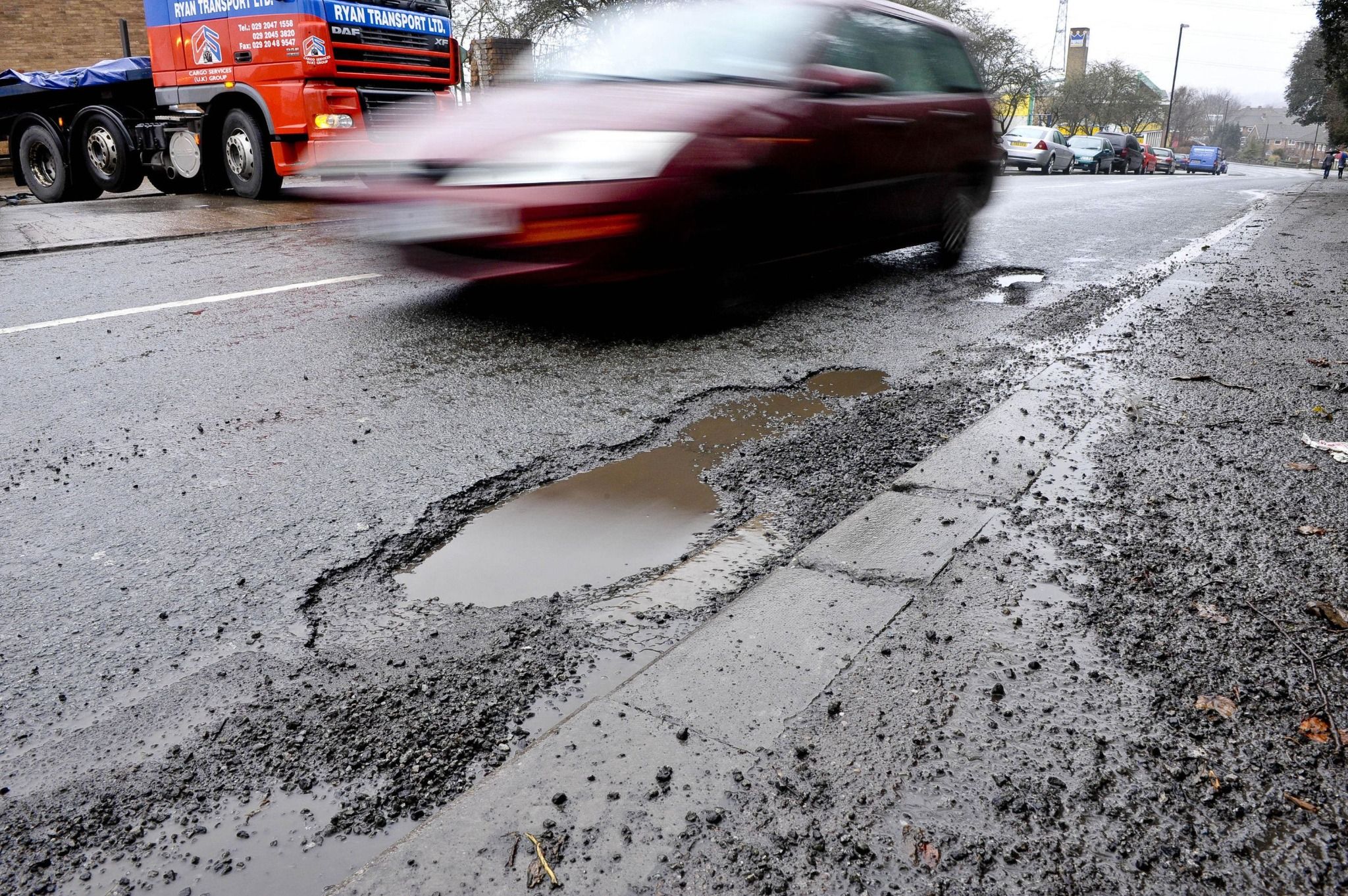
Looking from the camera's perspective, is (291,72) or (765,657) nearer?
(765,657)

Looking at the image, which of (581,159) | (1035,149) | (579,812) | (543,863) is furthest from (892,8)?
(1035,149)

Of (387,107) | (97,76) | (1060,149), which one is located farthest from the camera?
(1060,149)

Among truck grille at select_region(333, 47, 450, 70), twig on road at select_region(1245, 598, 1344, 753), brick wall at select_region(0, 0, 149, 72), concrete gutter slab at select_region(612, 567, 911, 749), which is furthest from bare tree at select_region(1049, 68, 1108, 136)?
concrete gutter slab at select_region(612, 567, 911, 749)

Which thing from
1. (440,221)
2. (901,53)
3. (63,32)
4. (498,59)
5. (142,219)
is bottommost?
(142,219)

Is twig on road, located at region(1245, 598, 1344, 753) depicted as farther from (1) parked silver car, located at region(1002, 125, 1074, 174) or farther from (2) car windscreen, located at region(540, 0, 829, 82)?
(1) parked silver car, located at region(1002, 125, 1074, 174)

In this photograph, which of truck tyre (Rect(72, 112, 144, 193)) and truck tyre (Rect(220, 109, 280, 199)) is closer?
truck tyre (Rect(220, 109, 280, 199))

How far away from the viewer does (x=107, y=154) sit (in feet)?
39.3

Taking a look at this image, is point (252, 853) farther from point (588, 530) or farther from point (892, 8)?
point (892, 8)

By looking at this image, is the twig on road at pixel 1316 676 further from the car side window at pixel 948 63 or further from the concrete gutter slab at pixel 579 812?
the car side window at pixel 948 63

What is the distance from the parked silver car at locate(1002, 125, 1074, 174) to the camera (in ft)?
90.6

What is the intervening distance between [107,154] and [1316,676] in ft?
46.6

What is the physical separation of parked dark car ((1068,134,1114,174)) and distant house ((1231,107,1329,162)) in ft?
304

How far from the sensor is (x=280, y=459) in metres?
3.02

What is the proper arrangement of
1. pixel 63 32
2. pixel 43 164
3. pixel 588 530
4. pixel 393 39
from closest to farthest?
1. pixel 588 530
2. pixel 393 39
3. pixel 43 164
4. pixel 63 32
